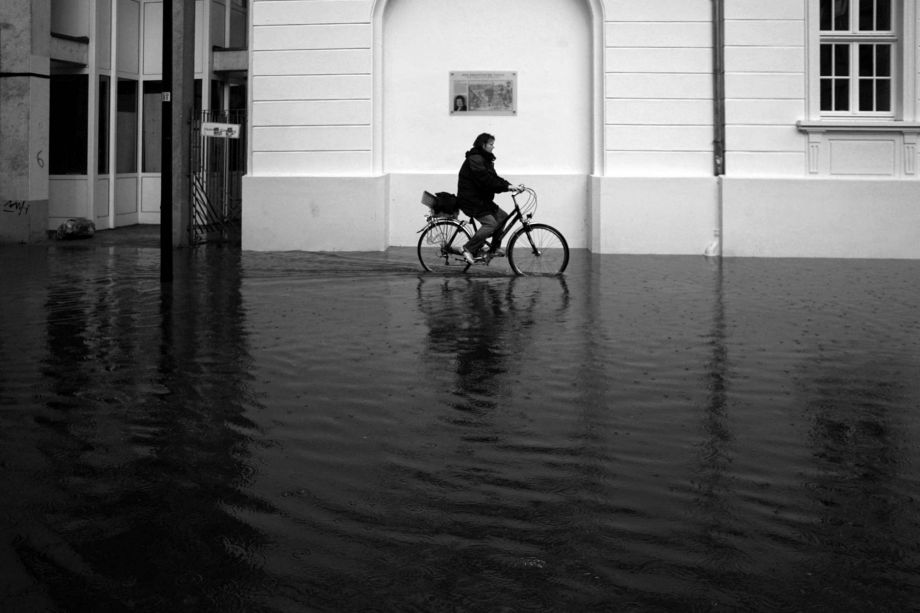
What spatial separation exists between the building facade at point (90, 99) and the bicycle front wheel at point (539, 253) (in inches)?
371

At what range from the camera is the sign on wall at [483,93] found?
19.1m

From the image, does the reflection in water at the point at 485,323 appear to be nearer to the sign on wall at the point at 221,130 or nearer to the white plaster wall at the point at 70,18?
the sign on wall at the point at 221,130

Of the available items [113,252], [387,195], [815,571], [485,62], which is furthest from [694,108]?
[815,571]

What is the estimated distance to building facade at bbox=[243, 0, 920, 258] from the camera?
1784 centimetres

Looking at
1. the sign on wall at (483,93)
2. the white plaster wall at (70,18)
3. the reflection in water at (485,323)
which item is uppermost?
the white plaster wall at (70,18)

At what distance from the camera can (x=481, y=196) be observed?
1566 cm

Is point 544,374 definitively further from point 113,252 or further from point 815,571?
point 113,252

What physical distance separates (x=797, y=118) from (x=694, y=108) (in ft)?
4.75

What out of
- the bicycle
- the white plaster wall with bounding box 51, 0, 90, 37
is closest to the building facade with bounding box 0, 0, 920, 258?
the bicycle

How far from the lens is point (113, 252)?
18750 mm

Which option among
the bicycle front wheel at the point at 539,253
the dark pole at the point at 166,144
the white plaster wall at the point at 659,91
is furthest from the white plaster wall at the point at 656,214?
the dark pole at the point at 166,144

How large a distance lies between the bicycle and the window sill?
14.9ft

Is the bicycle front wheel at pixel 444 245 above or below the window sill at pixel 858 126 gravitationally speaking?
below

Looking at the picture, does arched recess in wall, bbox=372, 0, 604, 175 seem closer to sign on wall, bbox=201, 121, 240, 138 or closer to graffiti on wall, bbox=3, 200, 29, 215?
sign on wall, bbox=201, 121, 240, 138
